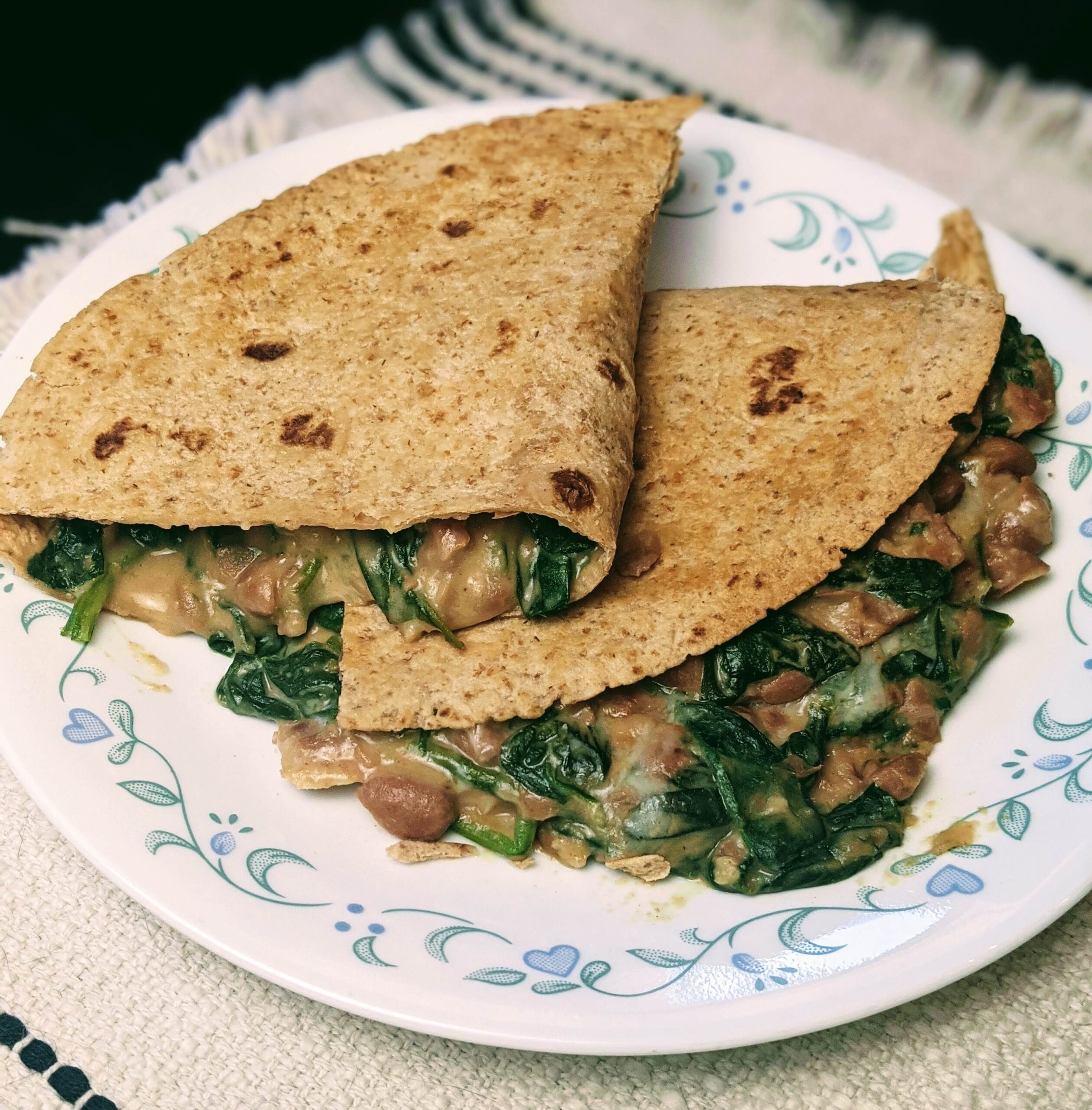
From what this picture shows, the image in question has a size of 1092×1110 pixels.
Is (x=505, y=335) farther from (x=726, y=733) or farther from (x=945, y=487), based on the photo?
(x=945, y=487)

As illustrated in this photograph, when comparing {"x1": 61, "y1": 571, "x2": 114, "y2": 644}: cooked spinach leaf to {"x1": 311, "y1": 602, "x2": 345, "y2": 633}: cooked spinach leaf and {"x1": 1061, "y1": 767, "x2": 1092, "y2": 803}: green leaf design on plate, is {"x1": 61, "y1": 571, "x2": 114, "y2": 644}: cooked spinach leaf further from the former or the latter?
{"x1": 1061, "y1": 767, "x2": 1092, "y2": 803}: green leaf design on plate

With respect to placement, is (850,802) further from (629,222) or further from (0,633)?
(0,633)

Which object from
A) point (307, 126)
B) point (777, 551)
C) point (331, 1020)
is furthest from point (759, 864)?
point (307, 126)

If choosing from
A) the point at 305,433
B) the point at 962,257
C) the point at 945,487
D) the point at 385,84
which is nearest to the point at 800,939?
the point at 945,487

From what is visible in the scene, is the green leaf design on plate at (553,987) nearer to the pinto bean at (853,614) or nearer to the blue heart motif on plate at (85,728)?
the pinto bean at (853,614)

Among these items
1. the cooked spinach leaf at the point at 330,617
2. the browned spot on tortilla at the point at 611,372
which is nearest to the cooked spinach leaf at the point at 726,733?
the browned spot on tortilla at the point at 611,372

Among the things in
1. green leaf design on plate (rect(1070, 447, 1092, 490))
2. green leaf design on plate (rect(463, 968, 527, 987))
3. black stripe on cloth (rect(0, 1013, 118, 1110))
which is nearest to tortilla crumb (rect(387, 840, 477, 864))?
green leaf design on plate (rect(463, 968, 527, 987))

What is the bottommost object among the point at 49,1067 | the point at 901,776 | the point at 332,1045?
the point at 49,1067
